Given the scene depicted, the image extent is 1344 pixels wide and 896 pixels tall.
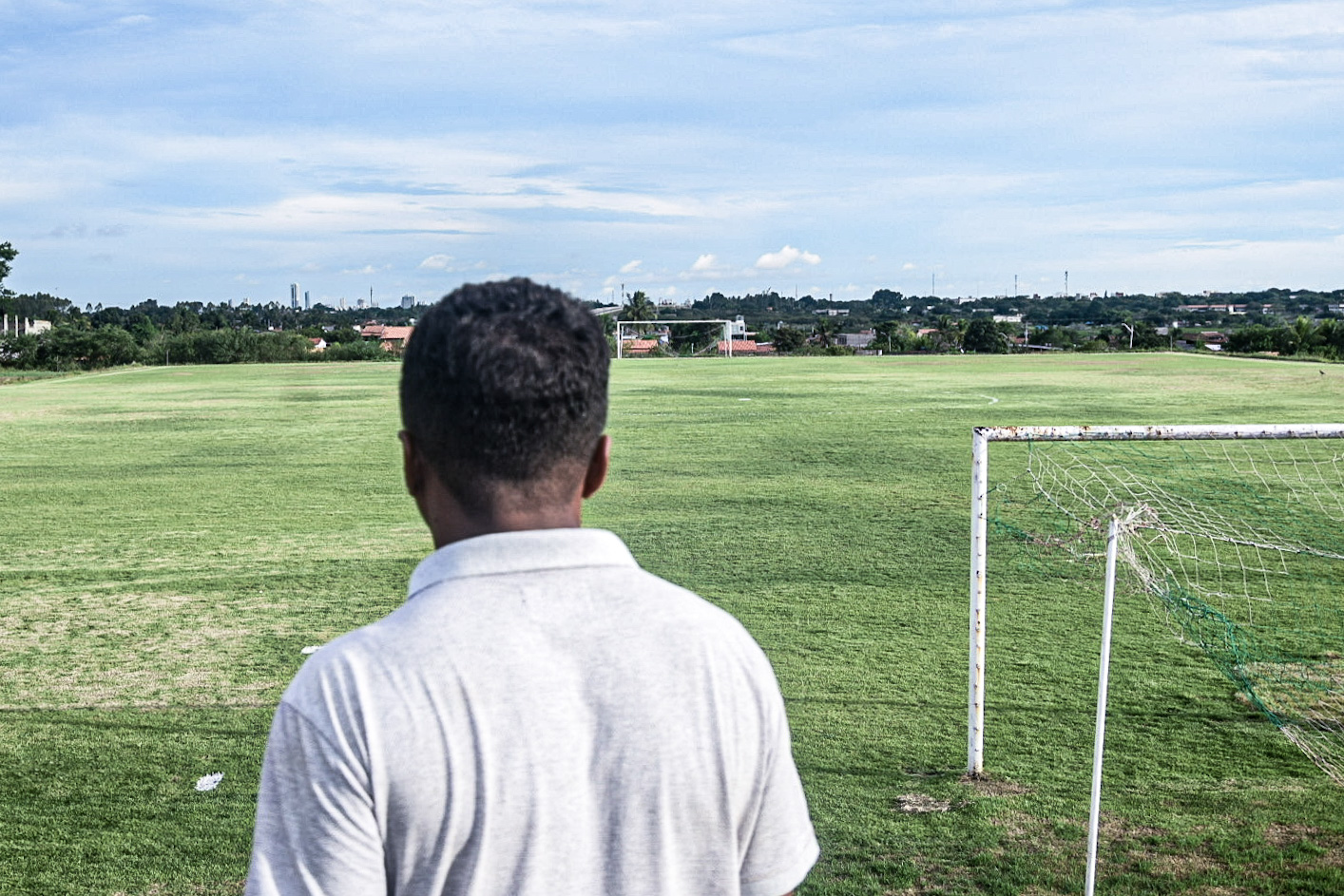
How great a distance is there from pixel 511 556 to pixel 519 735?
19 centimetres

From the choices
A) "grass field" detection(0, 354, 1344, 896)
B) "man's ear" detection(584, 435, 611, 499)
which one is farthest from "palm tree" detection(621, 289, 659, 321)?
"man's ear" detection(584, 435, 611, 499)

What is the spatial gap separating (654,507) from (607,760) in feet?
37.2

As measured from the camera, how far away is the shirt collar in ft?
4.29

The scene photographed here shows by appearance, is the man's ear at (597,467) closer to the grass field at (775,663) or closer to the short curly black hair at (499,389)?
the short curly black hair at (499,389)

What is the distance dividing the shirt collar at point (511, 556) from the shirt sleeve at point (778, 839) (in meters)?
0.31

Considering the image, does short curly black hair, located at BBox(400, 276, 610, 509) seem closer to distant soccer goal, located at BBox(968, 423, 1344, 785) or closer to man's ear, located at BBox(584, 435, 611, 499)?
man's ear, located at BBox(584, 435, 611, 499)

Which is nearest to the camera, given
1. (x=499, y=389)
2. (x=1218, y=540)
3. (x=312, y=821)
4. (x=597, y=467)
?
(x=312, y=821)

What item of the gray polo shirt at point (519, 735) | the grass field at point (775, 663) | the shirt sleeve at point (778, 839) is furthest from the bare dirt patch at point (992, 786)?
the gray polo shirt at point (519, 735)

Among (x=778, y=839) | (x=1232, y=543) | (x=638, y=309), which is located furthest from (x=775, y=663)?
(x=638, y=309)

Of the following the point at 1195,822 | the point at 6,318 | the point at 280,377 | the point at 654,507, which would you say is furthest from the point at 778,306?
the point at 1195,822

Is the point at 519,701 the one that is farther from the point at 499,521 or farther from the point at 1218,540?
the point at 1218,540

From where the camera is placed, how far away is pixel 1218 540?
9.93m

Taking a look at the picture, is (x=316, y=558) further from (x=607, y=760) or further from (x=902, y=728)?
(x=607, y=760)

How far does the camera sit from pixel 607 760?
4.30ft
